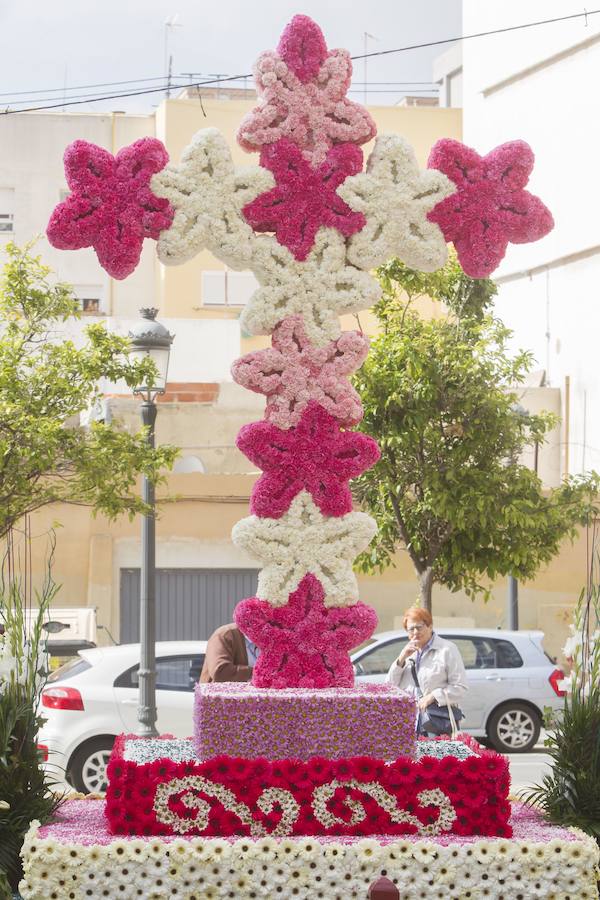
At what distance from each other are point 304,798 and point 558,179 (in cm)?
2175

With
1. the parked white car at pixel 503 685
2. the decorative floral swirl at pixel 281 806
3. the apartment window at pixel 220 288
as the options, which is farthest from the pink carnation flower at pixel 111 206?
the apartment window at pixel 220 288

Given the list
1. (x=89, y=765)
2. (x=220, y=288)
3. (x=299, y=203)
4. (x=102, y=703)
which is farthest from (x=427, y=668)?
(x=220, y=288)

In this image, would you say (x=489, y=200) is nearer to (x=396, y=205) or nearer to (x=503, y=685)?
(x=396, y=205)

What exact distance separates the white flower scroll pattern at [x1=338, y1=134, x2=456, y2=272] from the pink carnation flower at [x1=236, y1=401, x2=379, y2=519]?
0.91m

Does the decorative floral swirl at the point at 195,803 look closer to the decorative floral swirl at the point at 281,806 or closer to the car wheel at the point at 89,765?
the decorative floral swirl at the point at 281,806

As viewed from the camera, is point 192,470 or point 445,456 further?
point 192,470

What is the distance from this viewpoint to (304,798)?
623 cm

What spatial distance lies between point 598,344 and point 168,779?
2075cm

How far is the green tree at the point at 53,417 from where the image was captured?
13.6 meters

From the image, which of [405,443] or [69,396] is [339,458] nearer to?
[69,396]

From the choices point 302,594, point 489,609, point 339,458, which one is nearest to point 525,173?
point 339,458

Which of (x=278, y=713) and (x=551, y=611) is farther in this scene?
(x=551, y=611)

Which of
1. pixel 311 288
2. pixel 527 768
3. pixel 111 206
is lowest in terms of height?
pixel 527 768

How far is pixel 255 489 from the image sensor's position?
6988 mm
